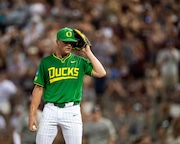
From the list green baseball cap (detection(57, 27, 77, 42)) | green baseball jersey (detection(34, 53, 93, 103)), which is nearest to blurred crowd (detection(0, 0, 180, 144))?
green baseball jersey (detection(34, 53, 93, 103))

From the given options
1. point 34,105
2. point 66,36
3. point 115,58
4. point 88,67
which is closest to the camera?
point 66,36

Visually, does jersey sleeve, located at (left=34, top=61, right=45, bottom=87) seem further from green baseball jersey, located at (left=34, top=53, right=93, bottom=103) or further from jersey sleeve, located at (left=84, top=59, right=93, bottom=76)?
jersey sleeve, located at (left=84, top=59, right=93, bottom=76)

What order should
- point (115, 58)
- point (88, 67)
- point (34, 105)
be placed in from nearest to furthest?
point (34, 105), point (88, 67), point (115, 58)

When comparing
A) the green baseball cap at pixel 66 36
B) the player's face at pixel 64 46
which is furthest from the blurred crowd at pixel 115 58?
the green baseball cap at pixel 66 36

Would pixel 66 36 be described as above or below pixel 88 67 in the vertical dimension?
above

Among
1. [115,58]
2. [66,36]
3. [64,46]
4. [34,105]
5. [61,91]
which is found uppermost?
[66,36]

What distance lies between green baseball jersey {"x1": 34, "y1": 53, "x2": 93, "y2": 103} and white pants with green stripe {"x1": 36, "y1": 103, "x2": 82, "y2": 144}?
121 mm

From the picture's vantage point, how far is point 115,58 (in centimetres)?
1620

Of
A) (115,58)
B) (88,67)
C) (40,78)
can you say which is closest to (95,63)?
(88,67)

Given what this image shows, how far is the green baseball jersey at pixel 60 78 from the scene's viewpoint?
27.7 feet

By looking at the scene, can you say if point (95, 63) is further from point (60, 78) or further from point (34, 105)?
point (34, 105)

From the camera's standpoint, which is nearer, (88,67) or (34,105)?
(34,105)

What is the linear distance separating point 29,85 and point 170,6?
5.71 metres

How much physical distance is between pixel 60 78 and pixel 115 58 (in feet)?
25.6
